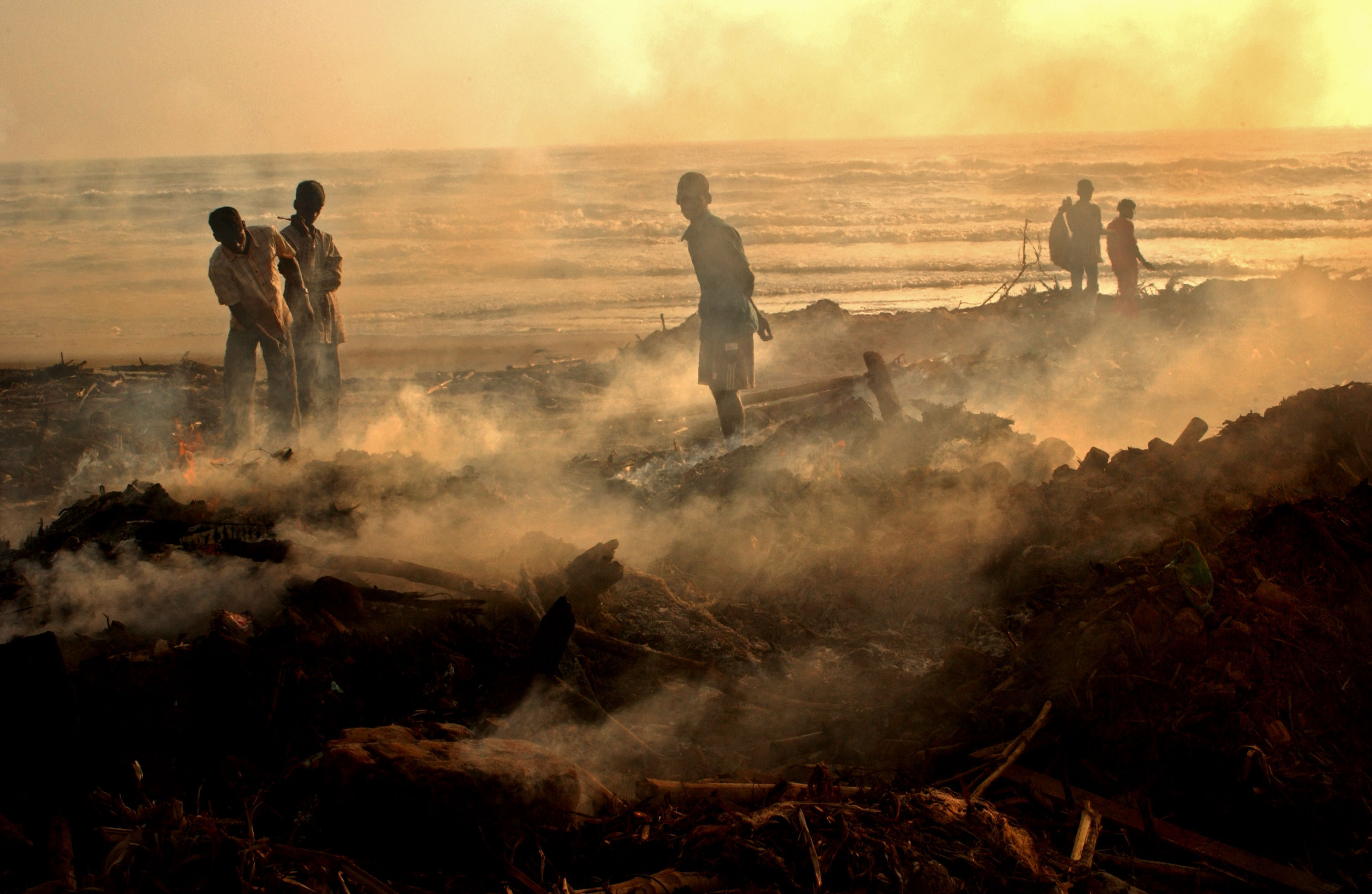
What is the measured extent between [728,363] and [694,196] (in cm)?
129

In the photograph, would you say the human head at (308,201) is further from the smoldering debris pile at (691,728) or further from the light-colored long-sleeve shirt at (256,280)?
the smoldering debris pile at (691,728)

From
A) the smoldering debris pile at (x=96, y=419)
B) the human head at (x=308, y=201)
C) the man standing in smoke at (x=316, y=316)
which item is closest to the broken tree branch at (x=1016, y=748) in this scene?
the smoldering debris pile at (x=96, y=419)

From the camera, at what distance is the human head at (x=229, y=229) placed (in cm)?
614

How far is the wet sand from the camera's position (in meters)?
11.2

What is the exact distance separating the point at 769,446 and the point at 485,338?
7519 millimetres

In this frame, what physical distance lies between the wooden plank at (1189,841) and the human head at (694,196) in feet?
15.2

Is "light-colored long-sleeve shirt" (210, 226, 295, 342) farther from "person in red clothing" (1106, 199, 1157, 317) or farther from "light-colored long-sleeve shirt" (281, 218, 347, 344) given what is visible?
"person in red clothing" (1106, 199, 1157, 317)

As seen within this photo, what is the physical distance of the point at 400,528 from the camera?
16.0ft

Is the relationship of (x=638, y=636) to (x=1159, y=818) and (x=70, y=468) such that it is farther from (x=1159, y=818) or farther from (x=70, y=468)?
(x=70, y=468)

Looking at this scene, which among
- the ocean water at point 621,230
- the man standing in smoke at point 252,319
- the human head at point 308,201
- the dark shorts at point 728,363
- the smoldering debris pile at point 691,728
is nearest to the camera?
the smoldering debris pile at point 691,728

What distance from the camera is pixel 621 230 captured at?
2702 centimetres

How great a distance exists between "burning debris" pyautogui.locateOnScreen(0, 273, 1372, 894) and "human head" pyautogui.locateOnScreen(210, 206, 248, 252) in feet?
5.01

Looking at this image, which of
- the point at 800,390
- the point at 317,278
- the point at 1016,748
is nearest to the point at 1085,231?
the point at 800,390

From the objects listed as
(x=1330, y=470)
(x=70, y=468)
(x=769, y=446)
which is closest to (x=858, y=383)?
(x=769, y=446)
